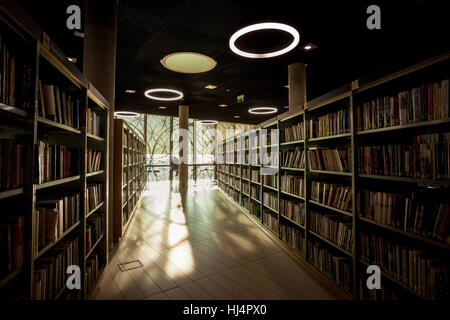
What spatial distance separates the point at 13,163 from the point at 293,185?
3183mm

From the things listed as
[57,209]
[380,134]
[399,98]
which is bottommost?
[57,209]

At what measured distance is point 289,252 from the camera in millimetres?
3359

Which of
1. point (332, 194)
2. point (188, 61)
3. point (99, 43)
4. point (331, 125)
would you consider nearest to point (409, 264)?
point (332, 194)

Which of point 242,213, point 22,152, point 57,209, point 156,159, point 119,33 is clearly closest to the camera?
point 22,152

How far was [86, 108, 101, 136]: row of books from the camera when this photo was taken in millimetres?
2213

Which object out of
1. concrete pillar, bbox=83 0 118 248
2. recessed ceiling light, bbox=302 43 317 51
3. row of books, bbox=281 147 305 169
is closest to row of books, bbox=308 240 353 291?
row of books, bbox=281 147 305 169

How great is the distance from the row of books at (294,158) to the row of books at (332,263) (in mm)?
1122

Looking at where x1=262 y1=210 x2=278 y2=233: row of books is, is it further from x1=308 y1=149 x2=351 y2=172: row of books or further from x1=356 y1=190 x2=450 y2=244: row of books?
x1=356 y1=190 x2=450 y2=244: row of books

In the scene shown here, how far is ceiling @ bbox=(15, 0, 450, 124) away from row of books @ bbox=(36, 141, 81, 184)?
2566mm

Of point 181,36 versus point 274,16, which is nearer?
point 274,16

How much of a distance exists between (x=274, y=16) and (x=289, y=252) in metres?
3.81
